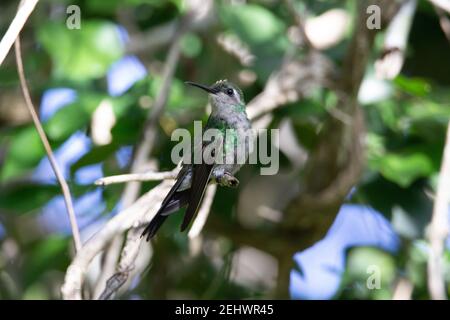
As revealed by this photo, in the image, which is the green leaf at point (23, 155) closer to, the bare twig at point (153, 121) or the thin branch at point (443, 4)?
the bare twig at point (153, 121)

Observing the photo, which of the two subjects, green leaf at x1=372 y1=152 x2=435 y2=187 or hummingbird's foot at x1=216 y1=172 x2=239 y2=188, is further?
green leaf at x1=372 y1=152 x2=435 y2=187

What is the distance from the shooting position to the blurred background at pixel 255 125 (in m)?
4.25

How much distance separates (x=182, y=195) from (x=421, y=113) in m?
1.89

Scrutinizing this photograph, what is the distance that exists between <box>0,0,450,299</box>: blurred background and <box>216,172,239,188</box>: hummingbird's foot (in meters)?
0.73

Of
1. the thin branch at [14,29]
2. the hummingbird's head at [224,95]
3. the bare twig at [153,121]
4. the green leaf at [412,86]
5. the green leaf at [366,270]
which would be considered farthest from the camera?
the green leaf at [366,270]

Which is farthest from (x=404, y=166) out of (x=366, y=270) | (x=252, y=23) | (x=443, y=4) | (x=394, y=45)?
(x=252, y=23)

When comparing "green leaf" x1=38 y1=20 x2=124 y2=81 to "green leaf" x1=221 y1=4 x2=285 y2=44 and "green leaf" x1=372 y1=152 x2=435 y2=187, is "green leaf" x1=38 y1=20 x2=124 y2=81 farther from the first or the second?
"green leaf" x1=372 y1=152 x2=435 y2=187

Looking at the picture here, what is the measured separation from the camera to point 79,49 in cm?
448

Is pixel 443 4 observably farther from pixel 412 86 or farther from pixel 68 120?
pixel 68 120

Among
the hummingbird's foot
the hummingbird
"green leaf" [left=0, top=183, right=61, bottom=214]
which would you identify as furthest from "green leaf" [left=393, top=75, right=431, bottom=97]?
"green leaf" [left=0, top=183, right=61, bottom=214]

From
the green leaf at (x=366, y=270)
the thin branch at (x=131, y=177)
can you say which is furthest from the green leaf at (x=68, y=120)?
the green leaf at (x=366, y=270)

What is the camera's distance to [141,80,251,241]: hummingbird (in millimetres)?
2963

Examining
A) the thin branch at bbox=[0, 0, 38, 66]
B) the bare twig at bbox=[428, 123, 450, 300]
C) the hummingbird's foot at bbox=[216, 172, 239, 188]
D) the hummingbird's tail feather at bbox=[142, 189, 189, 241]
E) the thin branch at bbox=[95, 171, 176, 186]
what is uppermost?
the thin branch at bbox=[0, 0, 38, 66]
